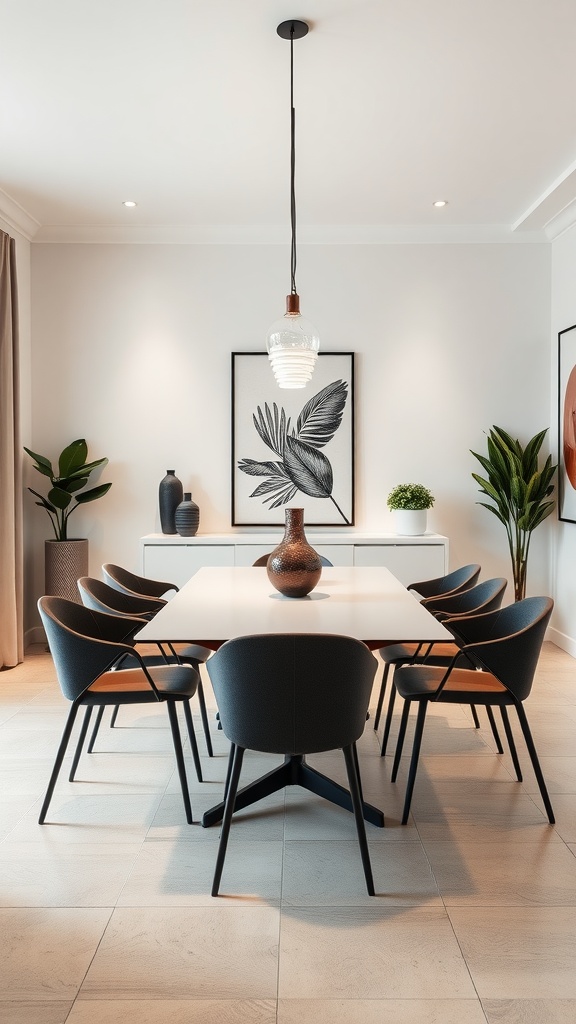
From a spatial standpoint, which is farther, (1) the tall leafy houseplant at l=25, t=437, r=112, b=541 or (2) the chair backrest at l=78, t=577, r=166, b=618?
(1) the tall leafy houseplant at l=25, t=437, r=112, b=541

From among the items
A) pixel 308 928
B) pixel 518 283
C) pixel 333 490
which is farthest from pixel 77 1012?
pixel 518 283

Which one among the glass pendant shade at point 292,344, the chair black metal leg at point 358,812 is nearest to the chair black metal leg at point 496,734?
the chair black metal leg at point 358,812

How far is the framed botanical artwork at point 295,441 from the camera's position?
548 centimetres

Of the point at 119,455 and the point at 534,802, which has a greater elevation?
the point at 119,455

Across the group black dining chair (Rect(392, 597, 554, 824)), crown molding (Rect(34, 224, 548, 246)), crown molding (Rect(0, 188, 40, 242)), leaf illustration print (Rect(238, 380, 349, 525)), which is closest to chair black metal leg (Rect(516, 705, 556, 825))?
black dining chair (Rect(392, 597, 554, 824))

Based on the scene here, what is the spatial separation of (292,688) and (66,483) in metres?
3.42

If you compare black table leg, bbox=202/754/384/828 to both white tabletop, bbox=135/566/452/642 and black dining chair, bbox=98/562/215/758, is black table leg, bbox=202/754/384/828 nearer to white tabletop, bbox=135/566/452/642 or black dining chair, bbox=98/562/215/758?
white tabletop, bbox=135/566/452/642

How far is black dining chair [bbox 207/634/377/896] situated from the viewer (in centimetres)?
215

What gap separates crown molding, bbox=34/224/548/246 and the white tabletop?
2699 mm

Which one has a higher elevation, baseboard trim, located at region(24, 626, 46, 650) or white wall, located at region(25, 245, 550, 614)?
white wall, located at region(25, 245, 550, 614)

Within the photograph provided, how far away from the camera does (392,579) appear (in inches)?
150

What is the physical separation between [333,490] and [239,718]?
3.37 m

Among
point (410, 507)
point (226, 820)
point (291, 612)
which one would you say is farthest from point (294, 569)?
point (410, 507)

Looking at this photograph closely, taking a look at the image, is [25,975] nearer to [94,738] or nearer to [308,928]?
[308,928]
